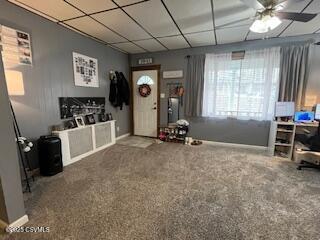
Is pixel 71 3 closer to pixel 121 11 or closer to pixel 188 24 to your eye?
pixel 121 11

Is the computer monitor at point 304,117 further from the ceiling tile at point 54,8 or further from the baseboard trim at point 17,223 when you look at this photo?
the baseboard trim at point 17,223

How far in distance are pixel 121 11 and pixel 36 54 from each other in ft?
4.97

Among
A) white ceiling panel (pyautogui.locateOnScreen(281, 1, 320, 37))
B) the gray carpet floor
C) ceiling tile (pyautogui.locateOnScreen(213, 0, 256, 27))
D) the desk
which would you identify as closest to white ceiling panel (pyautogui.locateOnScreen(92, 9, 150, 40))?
ceiling tile (pyautogui.locateOnScreen(213, 0, 256, 27))

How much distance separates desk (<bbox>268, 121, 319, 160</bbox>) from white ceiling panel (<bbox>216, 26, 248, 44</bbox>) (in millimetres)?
1896

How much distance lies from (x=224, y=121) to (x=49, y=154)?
373cm

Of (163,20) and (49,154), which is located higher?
(163,20)

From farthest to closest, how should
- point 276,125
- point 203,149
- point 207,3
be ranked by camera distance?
point 203,149, point 276,125, point 207,3

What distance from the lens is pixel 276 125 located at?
129 inches

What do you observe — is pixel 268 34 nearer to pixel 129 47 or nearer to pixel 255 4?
pixel 255 4

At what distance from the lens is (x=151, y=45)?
4.07m

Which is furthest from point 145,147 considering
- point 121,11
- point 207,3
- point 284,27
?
point 284,27

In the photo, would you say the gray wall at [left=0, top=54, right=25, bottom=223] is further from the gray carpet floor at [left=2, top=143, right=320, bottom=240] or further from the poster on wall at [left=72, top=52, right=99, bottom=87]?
the poster on wall at [left=72, top=52, right=99, bottom=87]

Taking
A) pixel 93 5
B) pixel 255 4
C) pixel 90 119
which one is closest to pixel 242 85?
pixel 255 4

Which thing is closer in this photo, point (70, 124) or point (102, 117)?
point (70, 124)
